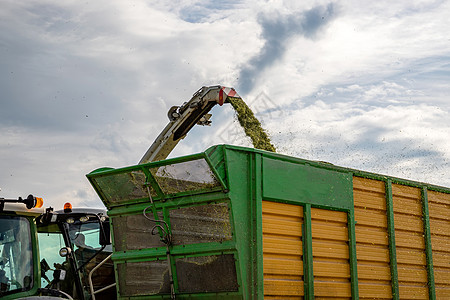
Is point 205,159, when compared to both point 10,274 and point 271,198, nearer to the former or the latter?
point 271,198

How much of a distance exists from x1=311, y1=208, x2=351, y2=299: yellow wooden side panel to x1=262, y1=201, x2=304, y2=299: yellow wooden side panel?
0.62 ft

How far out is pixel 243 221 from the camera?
4.73 metres

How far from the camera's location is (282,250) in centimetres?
499

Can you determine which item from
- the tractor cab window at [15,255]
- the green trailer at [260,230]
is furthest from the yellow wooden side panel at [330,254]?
the tractor cab window at [15,255]

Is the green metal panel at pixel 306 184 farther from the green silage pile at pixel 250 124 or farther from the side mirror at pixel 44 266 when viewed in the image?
the side mirror at pixel 44 266

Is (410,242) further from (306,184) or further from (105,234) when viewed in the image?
(105,234)

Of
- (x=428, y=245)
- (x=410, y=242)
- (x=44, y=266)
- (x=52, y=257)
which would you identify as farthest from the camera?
(x=428, y=245)

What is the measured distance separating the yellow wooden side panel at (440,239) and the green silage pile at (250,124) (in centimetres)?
208

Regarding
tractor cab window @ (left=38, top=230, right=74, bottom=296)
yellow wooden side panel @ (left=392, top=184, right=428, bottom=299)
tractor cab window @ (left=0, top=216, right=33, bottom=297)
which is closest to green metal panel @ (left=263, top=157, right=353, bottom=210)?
yellow wooden side panel @ (left=392, top=184, right=428, bottom=299)

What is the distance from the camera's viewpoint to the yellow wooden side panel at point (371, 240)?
563 centimetres

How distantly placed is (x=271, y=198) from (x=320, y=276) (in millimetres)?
929

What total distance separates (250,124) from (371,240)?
2.56 meters

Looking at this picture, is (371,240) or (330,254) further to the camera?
(371,240)

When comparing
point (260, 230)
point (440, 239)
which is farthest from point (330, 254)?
point (440, 239)
